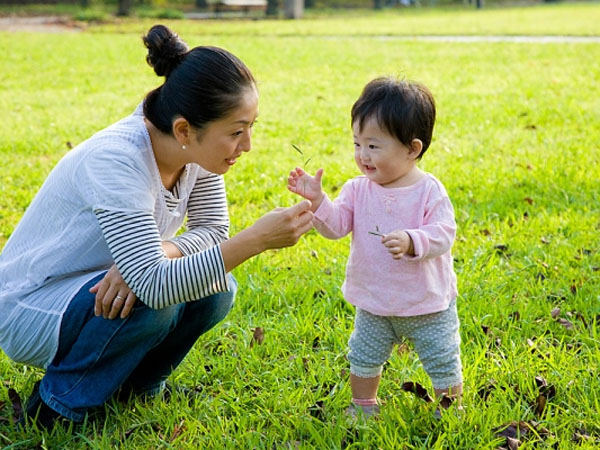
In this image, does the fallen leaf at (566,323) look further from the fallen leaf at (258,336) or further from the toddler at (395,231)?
the fallen leaf at (258,336)

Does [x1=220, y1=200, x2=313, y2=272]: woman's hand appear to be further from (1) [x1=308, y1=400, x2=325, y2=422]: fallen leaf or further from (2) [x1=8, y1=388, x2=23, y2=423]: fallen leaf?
(2) [x1=8, y1=388, x2=23, y2=423]: fallen leaf

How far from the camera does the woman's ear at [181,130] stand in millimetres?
2398

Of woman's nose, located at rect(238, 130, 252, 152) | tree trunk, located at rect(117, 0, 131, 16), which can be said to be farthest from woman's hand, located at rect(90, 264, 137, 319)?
tree trunk, located at rect(117, 0, 131, 16)

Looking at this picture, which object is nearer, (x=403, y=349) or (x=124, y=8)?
(x=403, y=349)

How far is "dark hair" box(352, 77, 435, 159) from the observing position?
7.65 feet

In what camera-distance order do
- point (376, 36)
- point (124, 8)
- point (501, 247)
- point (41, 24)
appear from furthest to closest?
point (124, 8) → point (41, 24) → point (376, 36) → point (501, 247)

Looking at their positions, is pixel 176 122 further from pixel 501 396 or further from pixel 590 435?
pixel 590 435

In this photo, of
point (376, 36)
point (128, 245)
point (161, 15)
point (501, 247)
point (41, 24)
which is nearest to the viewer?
point (128, 245)

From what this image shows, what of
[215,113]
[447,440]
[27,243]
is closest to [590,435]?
[447,440]

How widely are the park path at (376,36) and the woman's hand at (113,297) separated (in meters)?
12.9

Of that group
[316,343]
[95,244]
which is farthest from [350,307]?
[95,244]

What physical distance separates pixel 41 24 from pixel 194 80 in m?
19.1

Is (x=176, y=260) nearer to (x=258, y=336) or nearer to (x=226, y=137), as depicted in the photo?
(x=226, y=137)

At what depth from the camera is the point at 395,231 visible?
7.69 ft
